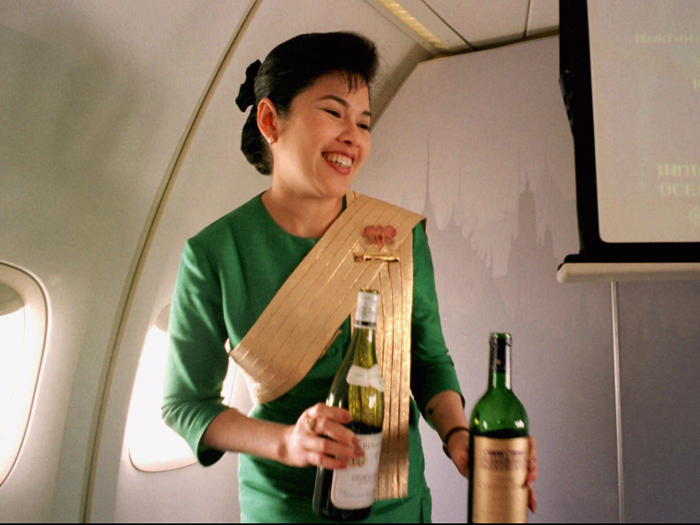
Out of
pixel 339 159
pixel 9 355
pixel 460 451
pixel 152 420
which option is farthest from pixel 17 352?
pixel 460 451

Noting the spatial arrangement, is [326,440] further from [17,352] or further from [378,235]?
[17,352]

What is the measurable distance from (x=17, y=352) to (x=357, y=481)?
88 centimetres

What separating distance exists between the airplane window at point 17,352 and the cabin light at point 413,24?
1.23 meters

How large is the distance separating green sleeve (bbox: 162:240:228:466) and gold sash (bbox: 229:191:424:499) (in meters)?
0.06

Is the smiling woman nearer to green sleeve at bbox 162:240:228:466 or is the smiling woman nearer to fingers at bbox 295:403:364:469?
green sleeve at bbox 162:240:228:466

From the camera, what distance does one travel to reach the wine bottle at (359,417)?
836mm

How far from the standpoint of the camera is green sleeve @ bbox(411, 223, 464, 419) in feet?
3.85

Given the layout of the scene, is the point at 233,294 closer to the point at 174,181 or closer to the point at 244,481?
the point at 244,481

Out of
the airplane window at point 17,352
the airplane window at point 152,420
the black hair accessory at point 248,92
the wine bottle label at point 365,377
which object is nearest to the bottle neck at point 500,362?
the wine bottle label at point 365,377

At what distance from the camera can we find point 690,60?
4.53 ft

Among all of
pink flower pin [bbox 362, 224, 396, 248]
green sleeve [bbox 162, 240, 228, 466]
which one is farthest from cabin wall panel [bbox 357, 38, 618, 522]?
green sleeve [bbox 162, 240, 228, 466]

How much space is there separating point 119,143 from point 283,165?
0.46m

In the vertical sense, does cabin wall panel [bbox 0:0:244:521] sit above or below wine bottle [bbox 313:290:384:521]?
above

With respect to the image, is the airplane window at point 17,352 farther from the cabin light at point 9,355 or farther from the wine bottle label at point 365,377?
the wine bottle label at point 365,377
